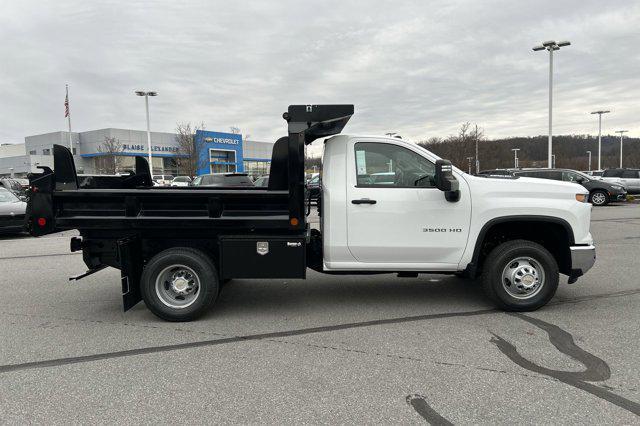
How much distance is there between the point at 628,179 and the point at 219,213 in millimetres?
26277

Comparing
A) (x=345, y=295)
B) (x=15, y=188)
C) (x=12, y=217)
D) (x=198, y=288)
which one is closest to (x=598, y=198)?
(x=345, y=295)

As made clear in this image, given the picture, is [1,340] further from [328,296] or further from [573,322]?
[573,322]

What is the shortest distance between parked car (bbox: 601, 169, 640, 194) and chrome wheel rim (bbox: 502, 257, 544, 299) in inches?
890

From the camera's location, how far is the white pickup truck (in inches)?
200

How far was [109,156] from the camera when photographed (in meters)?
53.6

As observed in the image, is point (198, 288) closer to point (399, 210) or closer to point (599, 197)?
point (399, 210)

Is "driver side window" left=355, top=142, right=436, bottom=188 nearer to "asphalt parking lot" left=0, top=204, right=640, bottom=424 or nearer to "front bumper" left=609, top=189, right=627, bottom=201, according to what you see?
"asphalt parking lot" left=0, top=204, right=640, bottom=424

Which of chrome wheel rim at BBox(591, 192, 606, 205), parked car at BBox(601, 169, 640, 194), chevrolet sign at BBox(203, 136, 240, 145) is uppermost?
chevrolet sign at BBox(203, 136, 240, 145)

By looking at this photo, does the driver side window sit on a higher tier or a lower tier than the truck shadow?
higher

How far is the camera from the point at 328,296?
20.4 feet

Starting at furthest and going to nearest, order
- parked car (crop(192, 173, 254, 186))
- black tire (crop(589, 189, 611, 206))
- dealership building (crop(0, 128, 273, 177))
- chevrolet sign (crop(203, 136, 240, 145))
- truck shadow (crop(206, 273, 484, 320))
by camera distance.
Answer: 1. chevrolet sign (crop(203, 136, 240, 145))
2. dealership building (crop(0, 128, 273, 177))
3. black tire (crop(589, 189, 611, 206))
4. parked car (crop(192, 173, 254, 186))
5. truck shadow (crop(206, 273, 484, 320))

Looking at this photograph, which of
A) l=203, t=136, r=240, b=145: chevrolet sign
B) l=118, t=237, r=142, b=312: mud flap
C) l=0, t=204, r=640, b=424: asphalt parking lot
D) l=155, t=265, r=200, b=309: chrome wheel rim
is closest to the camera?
l=0, t=204, r=640, b=424: asphalt parking lot

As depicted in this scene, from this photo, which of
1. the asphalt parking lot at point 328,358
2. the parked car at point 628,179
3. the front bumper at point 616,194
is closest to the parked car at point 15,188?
the asphalt parking lot at point 328,358

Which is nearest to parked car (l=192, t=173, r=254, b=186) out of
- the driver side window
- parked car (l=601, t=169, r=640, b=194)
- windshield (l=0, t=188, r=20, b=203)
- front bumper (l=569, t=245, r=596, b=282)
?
windshield (l=0, t=188, r=20, b=203)
